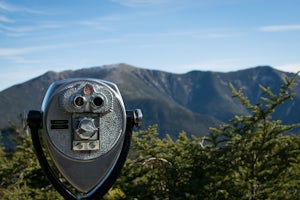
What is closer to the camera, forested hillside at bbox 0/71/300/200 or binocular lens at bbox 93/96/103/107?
binocular lens at bbox 93/96/103/107

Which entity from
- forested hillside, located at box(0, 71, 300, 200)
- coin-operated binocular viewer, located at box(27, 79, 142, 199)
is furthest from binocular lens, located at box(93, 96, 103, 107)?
forested hillside, located at box(0, 71, 300, 200)

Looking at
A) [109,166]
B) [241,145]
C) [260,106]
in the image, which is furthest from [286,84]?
[109,166]

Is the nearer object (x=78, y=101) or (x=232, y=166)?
(x=78, y=101)

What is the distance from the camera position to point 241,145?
6.34m

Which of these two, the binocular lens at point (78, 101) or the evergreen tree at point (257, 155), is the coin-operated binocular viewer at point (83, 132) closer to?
the binocular lens at point (78, 101)

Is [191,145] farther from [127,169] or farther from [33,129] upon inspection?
[33,129]

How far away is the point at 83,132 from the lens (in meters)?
2.59

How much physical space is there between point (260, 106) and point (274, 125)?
15.0 inches

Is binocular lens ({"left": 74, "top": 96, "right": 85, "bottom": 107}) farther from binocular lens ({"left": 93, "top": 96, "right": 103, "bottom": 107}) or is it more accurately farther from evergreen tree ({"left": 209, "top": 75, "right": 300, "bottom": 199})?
evergreen tree ({"left": 209, "top": 75, "right": 300, "bottom": 199})

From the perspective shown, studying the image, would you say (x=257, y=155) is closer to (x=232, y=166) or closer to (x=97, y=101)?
(x=232, y=166)

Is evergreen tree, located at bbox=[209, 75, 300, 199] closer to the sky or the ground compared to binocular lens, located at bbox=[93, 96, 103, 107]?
closer to the ground

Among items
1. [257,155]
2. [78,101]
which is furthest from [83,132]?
[257,155]

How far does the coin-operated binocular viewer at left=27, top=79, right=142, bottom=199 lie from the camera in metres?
2.63

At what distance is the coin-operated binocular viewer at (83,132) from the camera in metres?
2.63
